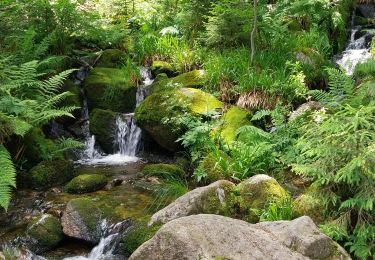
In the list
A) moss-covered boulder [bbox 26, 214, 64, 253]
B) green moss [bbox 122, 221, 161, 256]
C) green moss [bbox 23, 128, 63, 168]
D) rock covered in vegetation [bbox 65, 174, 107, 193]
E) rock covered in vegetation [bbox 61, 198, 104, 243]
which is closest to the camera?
green moss [bbox 122, 221, 161, 256]

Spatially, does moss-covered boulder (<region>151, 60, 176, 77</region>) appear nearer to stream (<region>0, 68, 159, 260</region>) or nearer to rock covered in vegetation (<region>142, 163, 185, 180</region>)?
stream (<region>0, 68, 159, 260</region>)

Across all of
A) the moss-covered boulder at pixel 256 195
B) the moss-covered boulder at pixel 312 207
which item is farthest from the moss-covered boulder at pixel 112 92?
the moss-covered boulder at pixel 312 207

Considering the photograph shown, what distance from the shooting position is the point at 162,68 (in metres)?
11.0

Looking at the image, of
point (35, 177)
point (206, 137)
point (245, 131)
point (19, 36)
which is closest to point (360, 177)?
point (245, 131)

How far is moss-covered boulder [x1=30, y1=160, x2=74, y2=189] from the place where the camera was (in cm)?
748

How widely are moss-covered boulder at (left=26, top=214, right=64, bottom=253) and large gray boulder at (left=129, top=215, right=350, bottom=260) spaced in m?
1.97

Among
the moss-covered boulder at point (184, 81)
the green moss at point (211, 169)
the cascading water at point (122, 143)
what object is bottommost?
the cascading water at point (122, 143)

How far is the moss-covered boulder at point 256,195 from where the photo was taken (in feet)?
17.6

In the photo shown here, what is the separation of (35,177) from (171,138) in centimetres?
266

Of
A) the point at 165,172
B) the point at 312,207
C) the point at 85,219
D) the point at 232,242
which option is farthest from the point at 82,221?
the point at 312,207

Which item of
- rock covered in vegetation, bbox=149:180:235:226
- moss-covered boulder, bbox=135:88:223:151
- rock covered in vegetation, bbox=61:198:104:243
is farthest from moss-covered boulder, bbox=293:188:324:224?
moss-covered boulder, bbox=135:88:223:151

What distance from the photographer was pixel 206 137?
774 centimetres

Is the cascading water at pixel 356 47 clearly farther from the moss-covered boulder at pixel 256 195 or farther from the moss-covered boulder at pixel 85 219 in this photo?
the moss-covered boulder at pixel 85 219

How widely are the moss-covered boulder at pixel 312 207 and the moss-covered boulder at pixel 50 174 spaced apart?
14.4 ft
